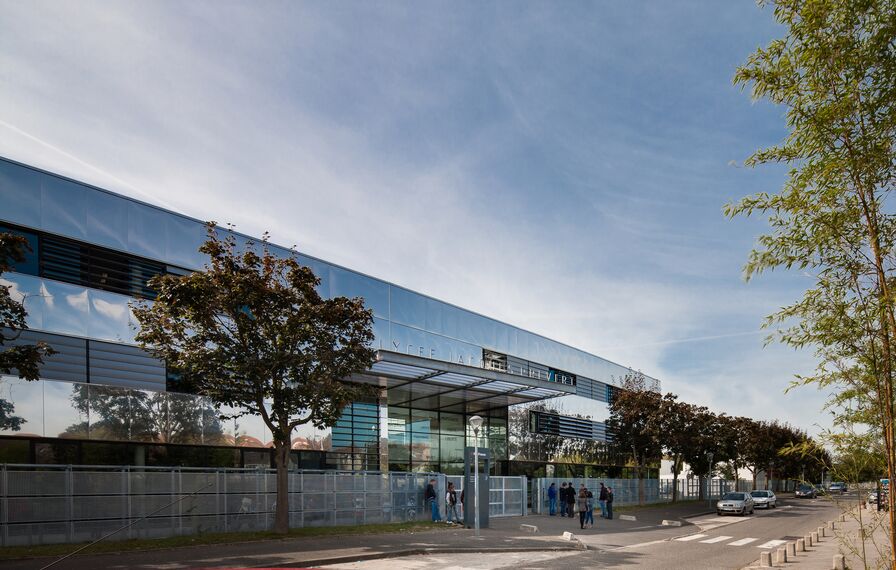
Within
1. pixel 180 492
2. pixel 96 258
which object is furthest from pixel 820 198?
pixel 96 258

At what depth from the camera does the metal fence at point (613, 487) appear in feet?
122

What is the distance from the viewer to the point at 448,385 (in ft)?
107

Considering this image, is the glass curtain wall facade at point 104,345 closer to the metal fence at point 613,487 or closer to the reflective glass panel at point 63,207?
the reflective glass panel at point 63,207

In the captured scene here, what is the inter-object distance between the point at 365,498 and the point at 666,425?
29640 millimetres

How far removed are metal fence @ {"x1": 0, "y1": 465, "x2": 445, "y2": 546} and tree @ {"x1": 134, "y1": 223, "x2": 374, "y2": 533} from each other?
2383 mm

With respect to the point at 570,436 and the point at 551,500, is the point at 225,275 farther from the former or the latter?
the point at 570,436

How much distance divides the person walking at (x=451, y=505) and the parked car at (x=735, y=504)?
22.0 m

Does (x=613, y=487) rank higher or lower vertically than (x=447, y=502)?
lower

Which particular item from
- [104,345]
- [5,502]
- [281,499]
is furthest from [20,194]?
[281,499]

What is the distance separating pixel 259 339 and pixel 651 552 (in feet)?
43.4

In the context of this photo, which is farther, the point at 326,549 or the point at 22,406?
the point at 22,406

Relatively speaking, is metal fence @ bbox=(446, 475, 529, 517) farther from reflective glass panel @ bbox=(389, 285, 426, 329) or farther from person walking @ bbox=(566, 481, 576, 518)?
reflective glass panel @ bbox=(389, 285, 426, 329)

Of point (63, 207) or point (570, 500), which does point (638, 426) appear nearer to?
point (570, 500)

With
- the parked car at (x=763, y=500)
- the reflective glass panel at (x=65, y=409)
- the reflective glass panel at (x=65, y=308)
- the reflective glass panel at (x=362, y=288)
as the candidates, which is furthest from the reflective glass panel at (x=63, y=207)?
the parked car at (x=763, y=500)
